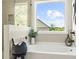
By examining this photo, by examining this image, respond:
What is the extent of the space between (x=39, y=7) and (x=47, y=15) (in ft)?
1.17

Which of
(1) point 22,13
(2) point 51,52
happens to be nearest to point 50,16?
(1) point 22,13

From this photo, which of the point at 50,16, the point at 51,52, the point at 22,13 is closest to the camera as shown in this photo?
the point at 51,52

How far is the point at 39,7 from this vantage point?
4.02 m

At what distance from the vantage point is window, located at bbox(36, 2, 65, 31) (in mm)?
3791

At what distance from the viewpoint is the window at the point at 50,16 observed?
3.79 metres

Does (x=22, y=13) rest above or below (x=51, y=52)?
above

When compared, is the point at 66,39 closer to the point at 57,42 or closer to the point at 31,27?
the point at 57,42

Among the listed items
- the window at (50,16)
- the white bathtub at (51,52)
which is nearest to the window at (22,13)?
the window at (50,16)

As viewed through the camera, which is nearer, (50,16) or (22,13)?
(22,13)

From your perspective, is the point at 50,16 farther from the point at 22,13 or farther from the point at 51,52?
the point at 51,52

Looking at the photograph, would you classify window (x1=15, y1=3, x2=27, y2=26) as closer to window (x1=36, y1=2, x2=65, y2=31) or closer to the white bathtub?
window (x1=36, y1=2, x2=65, y2=31)


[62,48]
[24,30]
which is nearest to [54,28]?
[62,48]

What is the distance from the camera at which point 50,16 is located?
152 inches

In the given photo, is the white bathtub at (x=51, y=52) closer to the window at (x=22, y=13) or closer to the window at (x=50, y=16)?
the window at (x=50, y=16)
